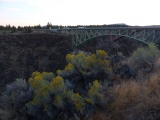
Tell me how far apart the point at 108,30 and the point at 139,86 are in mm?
21779

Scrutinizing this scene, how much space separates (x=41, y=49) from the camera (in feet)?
115

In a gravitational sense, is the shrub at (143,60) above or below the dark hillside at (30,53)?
above

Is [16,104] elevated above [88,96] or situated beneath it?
situated beneath

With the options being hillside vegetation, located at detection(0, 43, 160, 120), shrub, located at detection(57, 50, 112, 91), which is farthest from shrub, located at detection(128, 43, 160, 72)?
shrub, located at detection(57, 50, 112, 91)

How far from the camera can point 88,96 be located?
6.19 metres

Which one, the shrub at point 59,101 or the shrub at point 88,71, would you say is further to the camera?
the shrub at point 88,71

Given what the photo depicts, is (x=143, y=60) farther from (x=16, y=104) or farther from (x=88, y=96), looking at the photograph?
(x=16, y=104)

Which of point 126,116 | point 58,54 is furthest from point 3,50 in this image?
point 126,116

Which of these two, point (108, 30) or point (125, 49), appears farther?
point (125, 49)

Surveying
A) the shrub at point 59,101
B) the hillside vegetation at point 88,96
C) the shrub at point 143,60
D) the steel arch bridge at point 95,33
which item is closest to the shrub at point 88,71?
the hillside vegetation at point 88,96

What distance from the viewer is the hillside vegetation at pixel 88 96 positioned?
548cm

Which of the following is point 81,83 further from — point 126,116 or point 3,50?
point 3,50

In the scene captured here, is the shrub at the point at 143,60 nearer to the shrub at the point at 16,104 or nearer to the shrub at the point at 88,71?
the shrub at the point at 88,71

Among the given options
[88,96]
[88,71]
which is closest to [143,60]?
[88,71]
